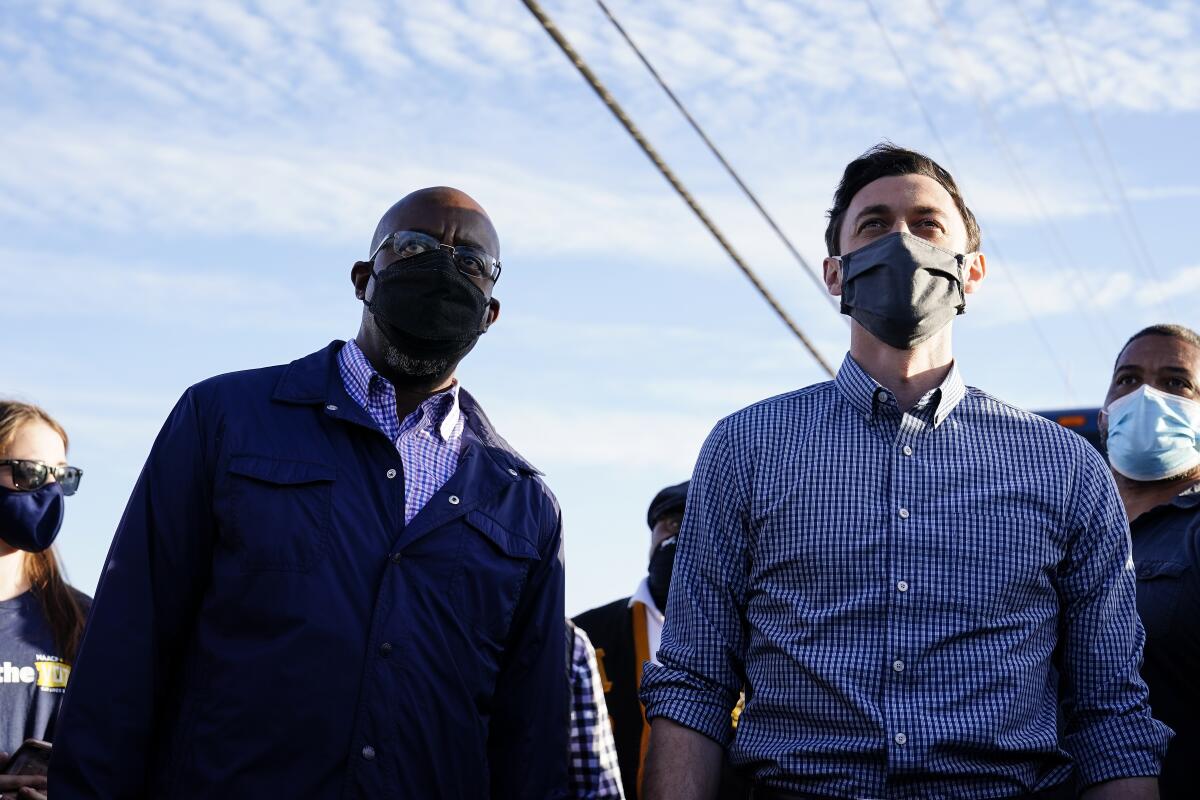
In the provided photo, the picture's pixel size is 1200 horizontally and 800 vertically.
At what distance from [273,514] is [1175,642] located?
8.98ft

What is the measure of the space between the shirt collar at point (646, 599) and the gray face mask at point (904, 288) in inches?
118

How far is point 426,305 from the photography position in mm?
3490

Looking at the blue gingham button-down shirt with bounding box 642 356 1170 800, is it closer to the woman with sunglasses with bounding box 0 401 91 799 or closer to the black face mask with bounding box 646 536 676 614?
the woman with sunglasses with bounding box 0 401 91 799

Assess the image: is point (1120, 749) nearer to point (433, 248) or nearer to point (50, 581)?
point (433, 248)

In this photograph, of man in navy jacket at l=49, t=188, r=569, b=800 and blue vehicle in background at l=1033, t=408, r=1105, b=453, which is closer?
man in navy jacket at l=49, t=188, r=569, b=800

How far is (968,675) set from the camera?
9.87ft

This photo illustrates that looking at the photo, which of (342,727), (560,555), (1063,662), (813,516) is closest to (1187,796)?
(1063,662)

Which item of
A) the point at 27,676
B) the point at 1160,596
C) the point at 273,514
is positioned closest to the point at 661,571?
the point at 1160,596

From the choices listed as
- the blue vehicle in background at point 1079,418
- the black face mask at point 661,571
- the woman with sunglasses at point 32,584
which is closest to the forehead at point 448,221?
the woman with sunglasses at point 32,584

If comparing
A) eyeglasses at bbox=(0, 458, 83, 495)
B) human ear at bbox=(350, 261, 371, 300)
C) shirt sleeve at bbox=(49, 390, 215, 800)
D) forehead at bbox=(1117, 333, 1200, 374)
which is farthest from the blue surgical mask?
eyeglasses at bbox=(0, 458, 83, 495)

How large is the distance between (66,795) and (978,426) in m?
2.24

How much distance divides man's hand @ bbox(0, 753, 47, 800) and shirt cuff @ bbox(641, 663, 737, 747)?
1.78 m

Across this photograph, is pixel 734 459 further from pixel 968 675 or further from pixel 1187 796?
pixel 1187 796

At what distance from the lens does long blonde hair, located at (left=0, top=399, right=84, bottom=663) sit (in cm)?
473
